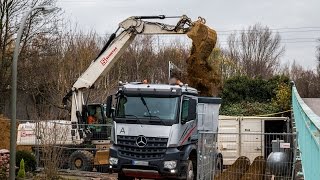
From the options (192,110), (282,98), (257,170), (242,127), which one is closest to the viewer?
(257,170)

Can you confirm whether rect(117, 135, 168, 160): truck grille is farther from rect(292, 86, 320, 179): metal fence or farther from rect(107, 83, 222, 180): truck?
rect(292, 86, 320, 179): metal fence

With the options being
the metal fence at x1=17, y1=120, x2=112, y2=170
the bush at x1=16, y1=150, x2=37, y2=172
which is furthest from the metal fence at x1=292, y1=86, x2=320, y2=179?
the bush at x1=16, y1=150, x2=37, y2=172

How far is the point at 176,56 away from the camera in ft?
180

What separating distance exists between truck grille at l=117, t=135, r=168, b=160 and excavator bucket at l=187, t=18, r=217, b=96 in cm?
572

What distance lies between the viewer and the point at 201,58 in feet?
62.4

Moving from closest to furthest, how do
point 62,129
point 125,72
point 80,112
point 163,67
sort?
point 62,129, point 80,112, point 125,72, point 163,67

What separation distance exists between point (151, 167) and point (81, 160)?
6.48 metres

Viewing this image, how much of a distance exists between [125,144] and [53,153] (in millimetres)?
3439

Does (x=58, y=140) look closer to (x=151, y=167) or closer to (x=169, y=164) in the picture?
(x=151, y=167)

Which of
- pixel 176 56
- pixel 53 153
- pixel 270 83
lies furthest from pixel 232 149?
pixel 176 56

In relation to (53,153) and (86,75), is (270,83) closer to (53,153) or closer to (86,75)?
(86,75)

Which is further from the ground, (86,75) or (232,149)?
(86,75)

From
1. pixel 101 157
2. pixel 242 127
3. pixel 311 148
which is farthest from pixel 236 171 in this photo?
pixel 242 127

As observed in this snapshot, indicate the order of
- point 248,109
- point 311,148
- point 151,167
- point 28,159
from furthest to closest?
point 248,109 < point 28,159 < point 151,167 < point 311,148
